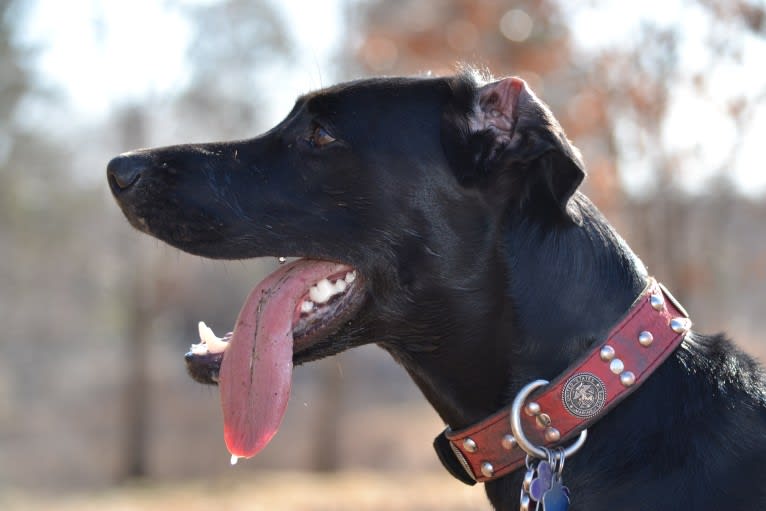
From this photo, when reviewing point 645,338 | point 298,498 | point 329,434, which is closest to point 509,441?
point 645,338

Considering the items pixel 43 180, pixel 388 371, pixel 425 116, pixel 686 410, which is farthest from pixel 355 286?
pixel 388 371

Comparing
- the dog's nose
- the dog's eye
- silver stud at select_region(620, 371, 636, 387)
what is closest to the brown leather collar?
silver stud at select_region(620, 371, 636, 387)

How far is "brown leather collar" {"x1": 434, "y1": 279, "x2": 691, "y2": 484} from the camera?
2578mm

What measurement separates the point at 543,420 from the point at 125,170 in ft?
5.06

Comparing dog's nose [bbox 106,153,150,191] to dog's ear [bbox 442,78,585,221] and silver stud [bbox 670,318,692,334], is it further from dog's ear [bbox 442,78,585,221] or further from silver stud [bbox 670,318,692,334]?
silver stud [bbox 670,318,692,334]

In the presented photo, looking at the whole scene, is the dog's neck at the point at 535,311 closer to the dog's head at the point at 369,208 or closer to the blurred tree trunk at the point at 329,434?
the dog's head at the point at 369,208

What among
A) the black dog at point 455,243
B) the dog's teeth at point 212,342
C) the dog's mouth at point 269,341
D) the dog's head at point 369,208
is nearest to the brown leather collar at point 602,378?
the black dog at point 455,243

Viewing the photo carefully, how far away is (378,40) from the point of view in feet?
40.8

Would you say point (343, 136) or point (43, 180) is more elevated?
point (43, 180)

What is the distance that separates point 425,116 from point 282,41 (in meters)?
20.3

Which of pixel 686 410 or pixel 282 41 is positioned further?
pixel 282 41

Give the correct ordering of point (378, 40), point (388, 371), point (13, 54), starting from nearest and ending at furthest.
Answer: point (378, 40), point (13, 54), point (388, 371)

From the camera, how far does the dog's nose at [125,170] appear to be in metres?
3.01

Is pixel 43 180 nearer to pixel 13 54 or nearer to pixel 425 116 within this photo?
pixel 13 54
